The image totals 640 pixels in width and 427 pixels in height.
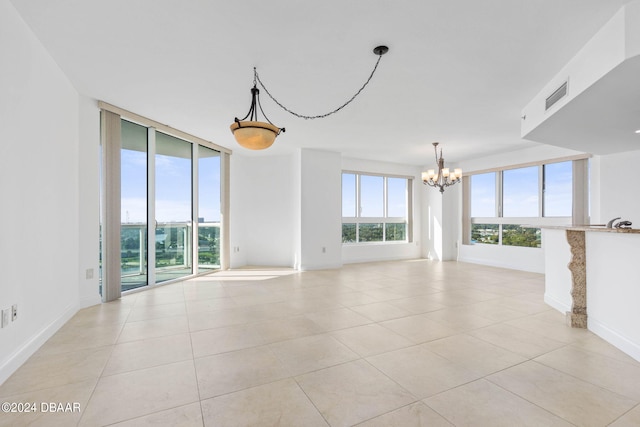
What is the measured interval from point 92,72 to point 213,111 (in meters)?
1.41

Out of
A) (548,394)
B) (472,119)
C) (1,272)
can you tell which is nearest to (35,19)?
(1,272)

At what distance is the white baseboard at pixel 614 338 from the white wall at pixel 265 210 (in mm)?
5241

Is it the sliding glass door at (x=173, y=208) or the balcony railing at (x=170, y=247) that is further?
the sliding glass door at (x=173, y=208)

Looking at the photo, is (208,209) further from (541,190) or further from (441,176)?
(541,190)

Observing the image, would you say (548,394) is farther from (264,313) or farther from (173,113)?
(173,113)

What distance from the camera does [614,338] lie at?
2.70m

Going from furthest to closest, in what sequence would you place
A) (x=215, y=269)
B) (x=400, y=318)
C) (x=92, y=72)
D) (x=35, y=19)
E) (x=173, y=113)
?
(x=215, y=269) < (x=173, y=113) < (x=400, y=318) < (x=92, y=72) < (x=35, y=19)

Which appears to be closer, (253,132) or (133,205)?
(253,132)

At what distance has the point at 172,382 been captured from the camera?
2107 millimetres

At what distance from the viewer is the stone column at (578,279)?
3.15 m

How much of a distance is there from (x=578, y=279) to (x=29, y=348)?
524cm

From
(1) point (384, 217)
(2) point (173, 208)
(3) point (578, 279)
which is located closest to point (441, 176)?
(1) point (384, 217)

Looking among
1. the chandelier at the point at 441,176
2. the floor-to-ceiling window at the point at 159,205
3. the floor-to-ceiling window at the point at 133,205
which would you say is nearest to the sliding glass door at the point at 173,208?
the floor-to-ceiling window at the point at 159,205

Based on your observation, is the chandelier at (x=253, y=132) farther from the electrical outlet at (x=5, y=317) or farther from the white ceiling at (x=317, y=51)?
the electrical outlet at (x=5, y=317)
